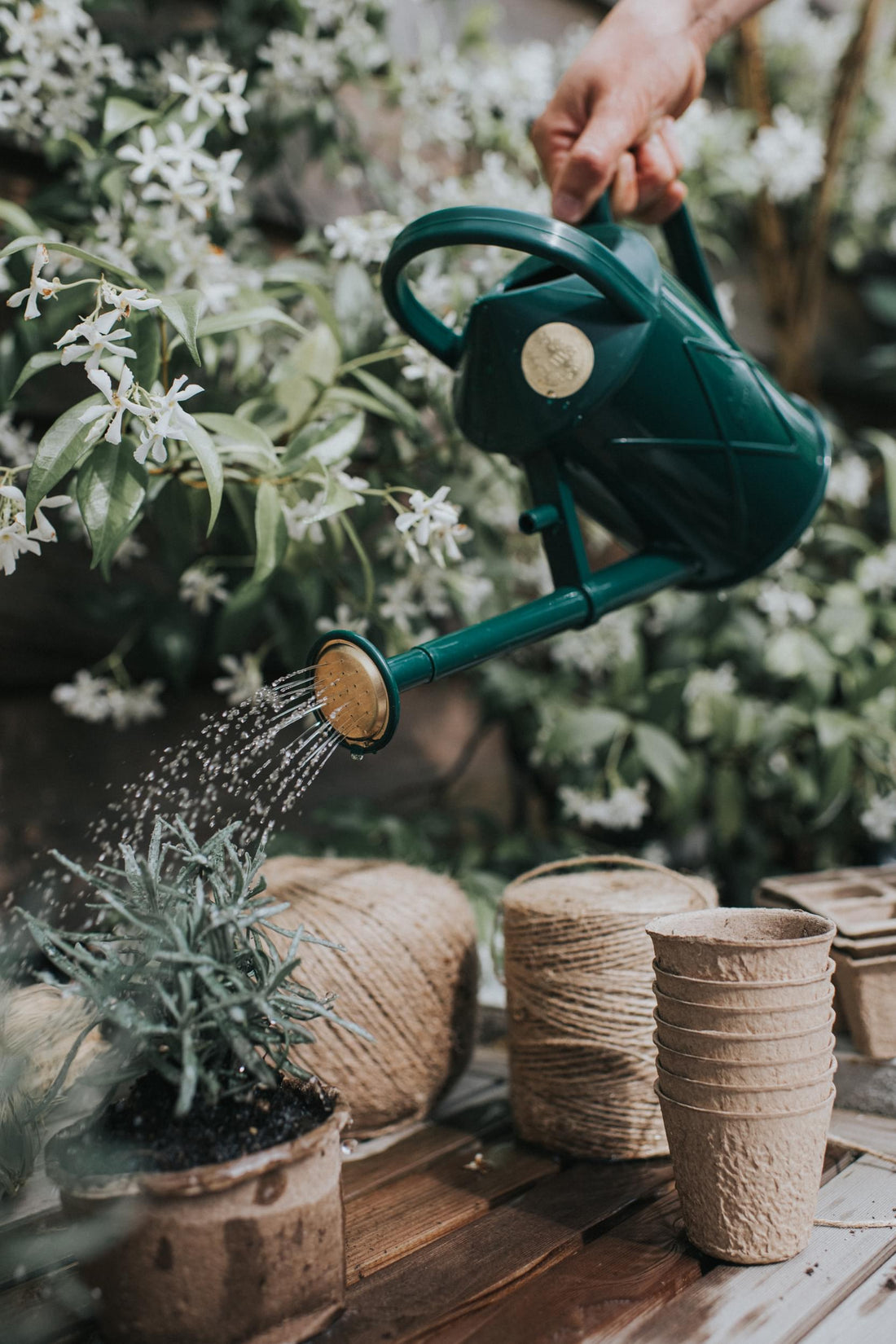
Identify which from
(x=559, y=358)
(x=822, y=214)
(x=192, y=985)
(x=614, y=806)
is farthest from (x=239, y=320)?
(x=822, y=214)

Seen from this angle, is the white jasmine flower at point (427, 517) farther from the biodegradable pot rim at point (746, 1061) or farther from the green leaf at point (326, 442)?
the biodegradable pot rim at point (746, 1061)

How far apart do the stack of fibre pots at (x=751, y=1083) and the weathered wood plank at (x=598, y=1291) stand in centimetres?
4

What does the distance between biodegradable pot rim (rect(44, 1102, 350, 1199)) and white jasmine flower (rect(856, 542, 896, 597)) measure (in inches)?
54.1

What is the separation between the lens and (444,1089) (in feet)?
3.30

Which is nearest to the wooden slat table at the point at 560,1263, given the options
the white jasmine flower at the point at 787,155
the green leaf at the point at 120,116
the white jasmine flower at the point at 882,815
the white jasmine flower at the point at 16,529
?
the white jasmine flower at the point at 16,529

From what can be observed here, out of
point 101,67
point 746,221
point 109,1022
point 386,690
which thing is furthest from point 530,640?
point 746,221

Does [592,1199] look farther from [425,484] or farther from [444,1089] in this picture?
[425,484]

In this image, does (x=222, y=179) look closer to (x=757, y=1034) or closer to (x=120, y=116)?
(x=120, y=116)

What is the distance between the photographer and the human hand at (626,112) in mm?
926

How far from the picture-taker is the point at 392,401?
108 cm

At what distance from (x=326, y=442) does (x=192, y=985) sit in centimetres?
52

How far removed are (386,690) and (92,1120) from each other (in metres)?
0.34

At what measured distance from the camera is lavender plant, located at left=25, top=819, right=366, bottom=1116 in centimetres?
64

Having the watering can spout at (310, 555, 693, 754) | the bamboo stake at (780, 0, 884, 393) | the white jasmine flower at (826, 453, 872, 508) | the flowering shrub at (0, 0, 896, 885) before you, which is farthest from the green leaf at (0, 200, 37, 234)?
the bamboo stake at (780, 0, 884, 393)
